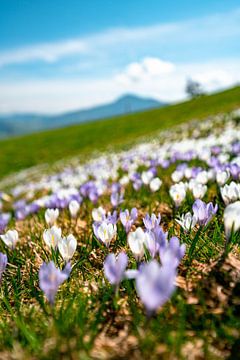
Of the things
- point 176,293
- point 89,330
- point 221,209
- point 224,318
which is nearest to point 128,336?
point 89,330

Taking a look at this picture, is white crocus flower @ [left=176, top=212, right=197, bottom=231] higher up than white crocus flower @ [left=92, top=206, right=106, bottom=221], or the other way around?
white crocus flower @ [left=92, top=206, right=106, bottom=221]

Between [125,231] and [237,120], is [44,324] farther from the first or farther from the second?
[237,120]

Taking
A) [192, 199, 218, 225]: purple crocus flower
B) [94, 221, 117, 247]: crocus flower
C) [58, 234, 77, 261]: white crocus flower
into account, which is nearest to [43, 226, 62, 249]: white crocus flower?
[58, 234, 77, 261]: white crocus flower

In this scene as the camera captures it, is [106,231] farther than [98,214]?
No

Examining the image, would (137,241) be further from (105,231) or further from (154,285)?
(154,285)

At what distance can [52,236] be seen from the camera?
256 cm

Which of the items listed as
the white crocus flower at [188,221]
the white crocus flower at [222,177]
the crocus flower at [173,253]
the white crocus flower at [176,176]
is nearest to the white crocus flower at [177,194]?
the white crocus flower at [222,177]

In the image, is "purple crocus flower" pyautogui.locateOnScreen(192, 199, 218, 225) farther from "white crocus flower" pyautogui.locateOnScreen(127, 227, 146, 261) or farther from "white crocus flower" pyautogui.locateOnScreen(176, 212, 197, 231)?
"white crocus flower" pyautogui.locateOnScreen(127, 227, 146, 261)

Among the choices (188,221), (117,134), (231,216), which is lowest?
(188,221)

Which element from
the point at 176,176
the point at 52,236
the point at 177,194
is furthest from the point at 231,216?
the point at 176,176

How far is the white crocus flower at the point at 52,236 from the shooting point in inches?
99.0

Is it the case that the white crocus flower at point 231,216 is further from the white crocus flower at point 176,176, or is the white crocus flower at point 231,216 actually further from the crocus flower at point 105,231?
the white crocus flower at point 176,176

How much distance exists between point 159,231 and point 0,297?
4.02 feet

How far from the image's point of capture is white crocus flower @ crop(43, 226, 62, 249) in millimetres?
2514
